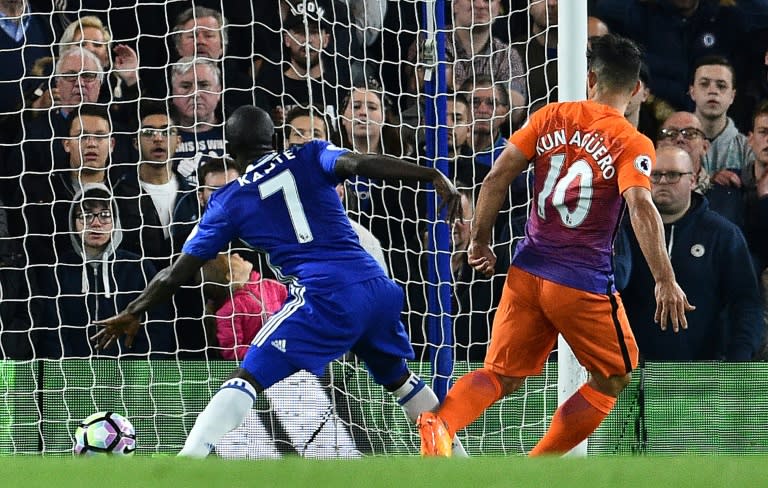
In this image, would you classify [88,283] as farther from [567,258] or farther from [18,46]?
[567,258]

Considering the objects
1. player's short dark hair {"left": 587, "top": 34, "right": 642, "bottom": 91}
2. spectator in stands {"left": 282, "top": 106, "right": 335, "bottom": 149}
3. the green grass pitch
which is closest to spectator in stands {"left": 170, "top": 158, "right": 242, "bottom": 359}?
spectator in stands {"left": 282, "top": 106, "right": 335, "bottom": 149}

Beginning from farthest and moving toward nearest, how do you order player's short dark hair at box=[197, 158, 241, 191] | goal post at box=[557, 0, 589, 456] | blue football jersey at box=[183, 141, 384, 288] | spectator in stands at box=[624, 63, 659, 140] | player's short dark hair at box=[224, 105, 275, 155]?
spectator in stands at box=[624, 63, 659, 140] → player's short dark hair at box=[197, 158, 241, 191] → goal post at box=[557, 0, 589, 456] → player's short dark hair at box=[224, 105, 275, 155] → blue football jersey at box=[183, 141, 384, 288]

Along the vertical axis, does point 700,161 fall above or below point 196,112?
below

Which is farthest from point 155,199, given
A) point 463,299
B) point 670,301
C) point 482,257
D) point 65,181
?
point 670,301

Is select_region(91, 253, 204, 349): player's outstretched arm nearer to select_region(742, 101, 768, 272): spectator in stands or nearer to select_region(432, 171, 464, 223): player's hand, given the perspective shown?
select_region(432, 171, 464, 223): player's hand

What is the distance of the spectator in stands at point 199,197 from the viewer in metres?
7.11

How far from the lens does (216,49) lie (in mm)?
7352

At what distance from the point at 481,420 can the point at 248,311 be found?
1.42 m

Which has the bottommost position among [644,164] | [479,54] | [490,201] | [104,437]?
[104,437]

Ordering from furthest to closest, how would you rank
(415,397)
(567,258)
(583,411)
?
(415,397) < (583,411) < (567,258)

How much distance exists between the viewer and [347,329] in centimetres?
509

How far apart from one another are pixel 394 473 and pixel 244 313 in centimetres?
468

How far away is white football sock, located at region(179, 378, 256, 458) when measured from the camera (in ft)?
16.0

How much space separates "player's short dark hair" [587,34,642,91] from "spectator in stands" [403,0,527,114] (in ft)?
7.69
